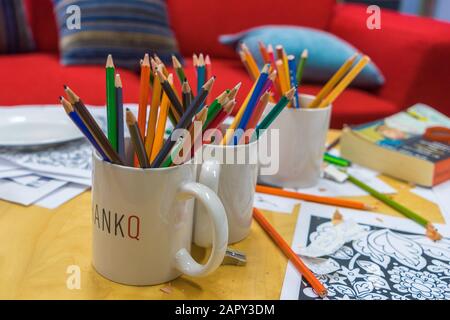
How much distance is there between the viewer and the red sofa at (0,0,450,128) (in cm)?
136

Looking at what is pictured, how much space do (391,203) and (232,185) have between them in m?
0.26

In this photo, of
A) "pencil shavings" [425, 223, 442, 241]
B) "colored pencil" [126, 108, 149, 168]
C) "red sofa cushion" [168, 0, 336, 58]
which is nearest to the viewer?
"colored pencil" [126, 108, 149, 168]

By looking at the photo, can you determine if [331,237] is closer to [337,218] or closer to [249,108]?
[337,218]

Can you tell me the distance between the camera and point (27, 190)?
0.66m

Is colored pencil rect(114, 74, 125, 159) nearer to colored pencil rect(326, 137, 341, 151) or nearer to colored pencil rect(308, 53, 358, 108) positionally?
colored pencil rect(308, 53, 358, 108)

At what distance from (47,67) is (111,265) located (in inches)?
44.8

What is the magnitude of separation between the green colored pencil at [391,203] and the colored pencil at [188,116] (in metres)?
0.36

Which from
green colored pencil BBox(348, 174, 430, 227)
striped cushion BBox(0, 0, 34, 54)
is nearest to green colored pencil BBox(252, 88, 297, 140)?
green colored pencil BBox(348, 174, 430, 227)

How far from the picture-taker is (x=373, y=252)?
588mm

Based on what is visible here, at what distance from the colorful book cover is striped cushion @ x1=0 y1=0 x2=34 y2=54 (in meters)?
1.15

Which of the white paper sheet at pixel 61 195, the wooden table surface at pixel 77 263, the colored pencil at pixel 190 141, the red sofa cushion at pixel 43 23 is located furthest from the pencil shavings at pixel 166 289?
the red sofa cushion at pixel 43 23

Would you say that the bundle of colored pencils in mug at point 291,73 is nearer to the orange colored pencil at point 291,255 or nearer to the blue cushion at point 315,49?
the orange colored pencil at point 291,255

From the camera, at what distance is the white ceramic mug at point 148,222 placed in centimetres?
45
